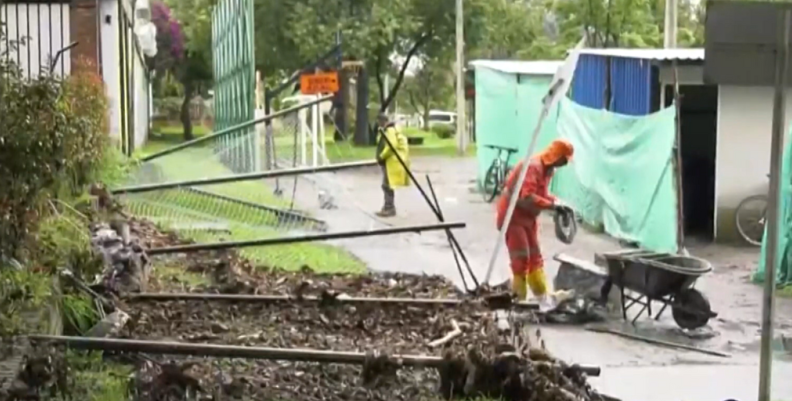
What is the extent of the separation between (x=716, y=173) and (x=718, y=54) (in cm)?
1161

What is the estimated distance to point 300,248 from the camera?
622 inches

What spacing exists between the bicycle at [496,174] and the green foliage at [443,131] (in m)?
29.7

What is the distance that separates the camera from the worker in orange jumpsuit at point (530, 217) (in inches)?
496

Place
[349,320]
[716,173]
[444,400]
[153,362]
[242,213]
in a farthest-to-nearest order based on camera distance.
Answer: [716,173] → [242,213] → [349,320] → [153,362] → [444,400]

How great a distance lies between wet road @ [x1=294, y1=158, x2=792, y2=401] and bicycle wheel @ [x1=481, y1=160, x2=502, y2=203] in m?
0.35

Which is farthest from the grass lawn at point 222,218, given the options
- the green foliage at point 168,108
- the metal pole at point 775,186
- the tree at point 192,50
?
the green foliage at point 168,108

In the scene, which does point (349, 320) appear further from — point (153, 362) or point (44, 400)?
point (44, 400)

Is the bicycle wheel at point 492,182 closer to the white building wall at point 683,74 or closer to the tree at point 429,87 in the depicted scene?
the white building wall at point 683,74

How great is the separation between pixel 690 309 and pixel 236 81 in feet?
41.7

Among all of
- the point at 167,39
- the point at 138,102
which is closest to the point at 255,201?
the point at 138,102

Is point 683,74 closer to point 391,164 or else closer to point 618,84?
point 618,84

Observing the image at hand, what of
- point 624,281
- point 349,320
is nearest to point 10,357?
point 349,320

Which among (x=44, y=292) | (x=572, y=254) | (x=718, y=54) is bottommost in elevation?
(x=572, y=254)

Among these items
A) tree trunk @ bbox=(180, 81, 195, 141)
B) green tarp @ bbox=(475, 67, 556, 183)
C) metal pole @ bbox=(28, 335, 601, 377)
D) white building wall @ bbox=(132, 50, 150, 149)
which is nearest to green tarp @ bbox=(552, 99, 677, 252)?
green tarp @ bbox=(475, 67, 556, 183)
